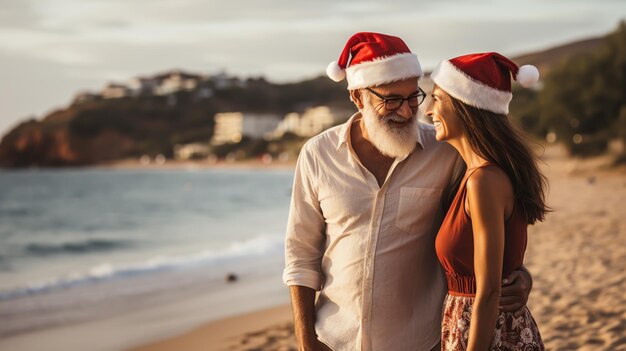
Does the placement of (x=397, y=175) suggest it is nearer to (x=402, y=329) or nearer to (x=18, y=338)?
(x=402, y=329)

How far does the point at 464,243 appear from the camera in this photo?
2.41 m

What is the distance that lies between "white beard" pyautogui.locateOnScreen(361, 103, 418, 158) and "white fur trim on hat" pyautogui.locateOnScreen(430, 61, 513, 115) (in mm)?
249

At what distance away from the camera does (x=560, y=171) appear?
1255 inches

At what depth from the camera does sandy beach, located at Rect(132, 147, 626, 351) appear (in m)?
6.02

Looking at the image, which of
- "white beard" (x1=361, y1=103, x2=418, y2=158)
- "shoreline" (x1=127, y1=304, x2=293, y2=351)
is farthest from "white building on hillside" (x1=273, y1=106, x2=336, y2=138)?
"white beard" (x1=361, y1=103, x2=418, y2=158)

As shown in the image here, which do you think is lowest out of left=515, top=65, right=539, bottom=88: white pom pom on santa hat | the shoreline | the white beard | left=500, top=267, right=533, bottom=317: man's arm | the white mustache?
the shoreline

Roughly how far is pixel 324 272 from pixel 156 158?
11634cm

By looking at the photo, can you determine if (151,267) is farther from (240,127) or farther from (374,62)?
(240,127)

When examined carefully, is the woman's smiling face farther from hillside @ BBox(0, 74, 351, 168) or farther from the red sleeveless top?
hillside @ BBox(0, 74, 351, 168)

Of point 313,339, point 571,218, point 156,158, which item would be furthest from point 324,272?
point 156,158

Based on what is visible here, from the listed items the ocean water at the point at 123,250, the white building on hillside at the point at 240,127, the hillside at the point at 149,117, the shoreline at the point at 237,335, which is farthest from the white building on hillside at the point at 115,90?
the shoreline at the point at 237,335

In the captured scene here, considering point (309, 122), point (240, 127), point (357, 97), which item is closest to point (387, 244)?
point (357, 97)

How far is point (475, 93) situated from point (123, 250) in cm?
1881

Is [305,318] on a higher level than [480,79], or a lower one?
lower
